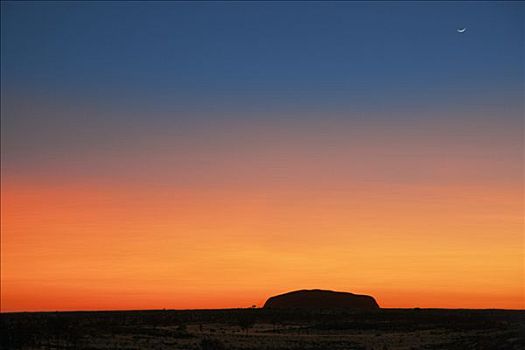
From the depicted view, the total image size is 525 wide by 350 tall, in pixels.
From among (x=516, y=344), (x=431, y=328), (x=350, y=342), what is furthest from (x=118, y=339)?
(x=431, y=328)

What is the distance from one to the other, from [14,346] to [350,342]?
30505mm

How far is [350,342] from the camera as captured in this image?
220 feet

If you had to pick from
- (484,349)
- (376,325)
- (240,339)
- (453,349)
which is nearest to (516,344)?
(484,349)

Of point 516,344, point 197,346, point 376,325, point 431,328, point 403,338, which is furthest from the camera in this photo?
point 376,325

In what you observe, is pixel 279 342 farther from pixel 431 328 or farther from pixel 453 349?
pixel 431 328

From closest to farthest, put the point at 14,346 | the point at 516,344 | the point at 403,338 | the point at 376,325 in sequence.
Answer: the point at 14,346, the point at 516,344, the point at 403,338, the point at 376,325

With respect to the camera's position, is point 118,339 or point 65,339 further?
point 118,339

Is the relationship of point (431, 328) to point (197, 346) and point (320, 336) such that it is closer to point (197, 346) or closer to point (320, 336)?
point (320, 336)

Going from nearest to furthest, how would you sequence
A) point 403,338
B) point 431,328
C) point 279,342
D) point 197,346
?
point 197,346 → point 279,342 → point 403,338 → point 431,328

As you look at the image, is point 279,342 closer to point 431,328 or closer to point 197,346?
point 197,346

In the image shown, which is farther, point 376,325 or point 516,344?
point 376,325

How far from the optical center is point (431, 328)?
86562 mm

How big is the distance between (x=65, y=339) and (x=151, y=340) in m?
7.03

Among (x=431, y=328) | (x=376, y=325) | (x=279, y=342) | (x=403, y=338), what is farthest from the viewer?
(x=376, y=325)
